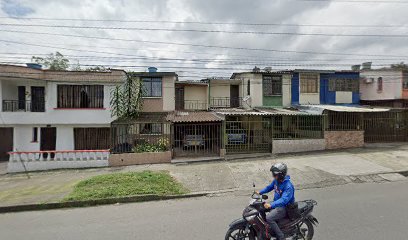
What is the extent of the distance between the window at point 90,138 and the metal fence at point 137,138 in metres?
2.64

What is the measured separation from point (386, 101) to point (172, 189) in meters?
20.3

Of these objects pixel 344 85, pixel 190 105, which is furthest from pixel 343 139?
pixel 190 105

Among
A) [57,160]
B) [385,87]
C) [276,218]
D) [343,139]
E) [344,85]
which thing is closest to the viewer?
[276,218]

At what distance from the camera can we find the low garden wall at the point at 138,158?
40.9 feet

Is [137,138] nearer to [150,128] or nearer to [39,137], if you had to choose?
[150,128]

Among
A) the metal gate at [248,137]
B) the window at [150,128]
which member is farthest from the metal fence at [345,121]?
the window at [150,128]

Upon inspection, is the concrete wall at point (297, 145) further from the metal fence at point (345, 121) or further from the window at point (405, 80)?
the window at point (405, 80)

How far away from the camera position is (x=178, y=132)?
524 inches

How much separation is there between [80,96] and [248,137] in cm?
1048

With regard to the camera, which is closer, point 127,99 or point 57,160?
point 57,160

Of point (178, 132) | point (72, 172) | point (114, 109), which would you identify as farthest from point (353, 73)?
point (72, 172)

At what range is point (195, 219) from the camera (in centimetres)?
532

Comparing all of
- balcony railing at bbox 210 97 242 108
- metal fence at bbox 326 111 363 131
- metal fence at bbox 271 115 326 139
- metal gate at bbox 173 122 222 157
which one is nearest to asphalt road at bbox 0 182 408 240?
metal gate at bbox 173 122 222 157

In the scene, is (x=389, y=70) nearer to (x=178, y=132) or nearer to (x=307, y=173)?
(x=307, y=173)
